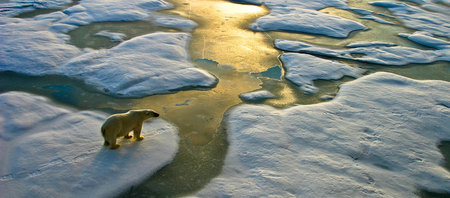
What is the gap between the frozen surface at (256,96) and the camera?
4.60 metres

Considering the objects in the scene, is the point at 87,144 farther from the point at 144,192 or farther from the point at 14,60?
the point at 14,60

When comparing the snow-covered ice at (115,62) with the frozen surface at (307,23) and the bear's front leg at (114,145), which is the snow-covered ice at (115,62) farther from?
the frozen surface at (307,23)

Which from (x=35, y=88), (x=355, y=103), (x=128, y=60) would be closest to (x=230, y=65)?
(x=128, y=60)

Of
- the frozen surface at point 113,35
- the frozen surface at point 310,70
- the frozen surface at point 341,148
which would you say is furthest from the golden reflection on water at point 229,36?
the frozen surface at point 341,148

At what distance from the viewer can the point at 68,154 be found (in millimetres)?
3236

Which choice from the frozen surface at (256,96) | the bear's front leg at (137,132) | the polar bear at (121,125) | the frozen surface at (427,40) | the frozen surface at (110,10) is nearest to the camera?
the polar bear at (121,125)

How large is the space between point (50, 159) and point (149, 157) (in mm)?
981

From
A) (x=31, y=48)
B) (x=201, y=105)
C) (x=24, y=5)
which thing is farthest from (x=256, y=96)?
(x=24, y=5)

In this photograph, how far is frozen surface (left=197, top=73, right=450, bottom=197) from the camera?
3.08 metres

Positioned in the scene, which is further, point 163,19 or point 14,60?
point 163,19

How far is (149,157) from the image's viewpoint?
10.8 ft

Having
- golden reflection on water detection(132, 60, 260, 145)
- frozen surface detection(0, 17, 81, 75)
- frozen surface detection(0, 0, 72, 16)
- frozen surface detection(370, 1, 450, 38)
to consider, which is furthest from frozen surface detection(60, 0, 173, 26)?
frozen surface detection(370, 1, 450, 38)

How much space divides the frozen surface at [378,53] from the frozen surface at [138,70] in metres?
2.31

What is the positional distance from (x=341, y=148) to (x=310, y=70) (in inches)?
88.3
